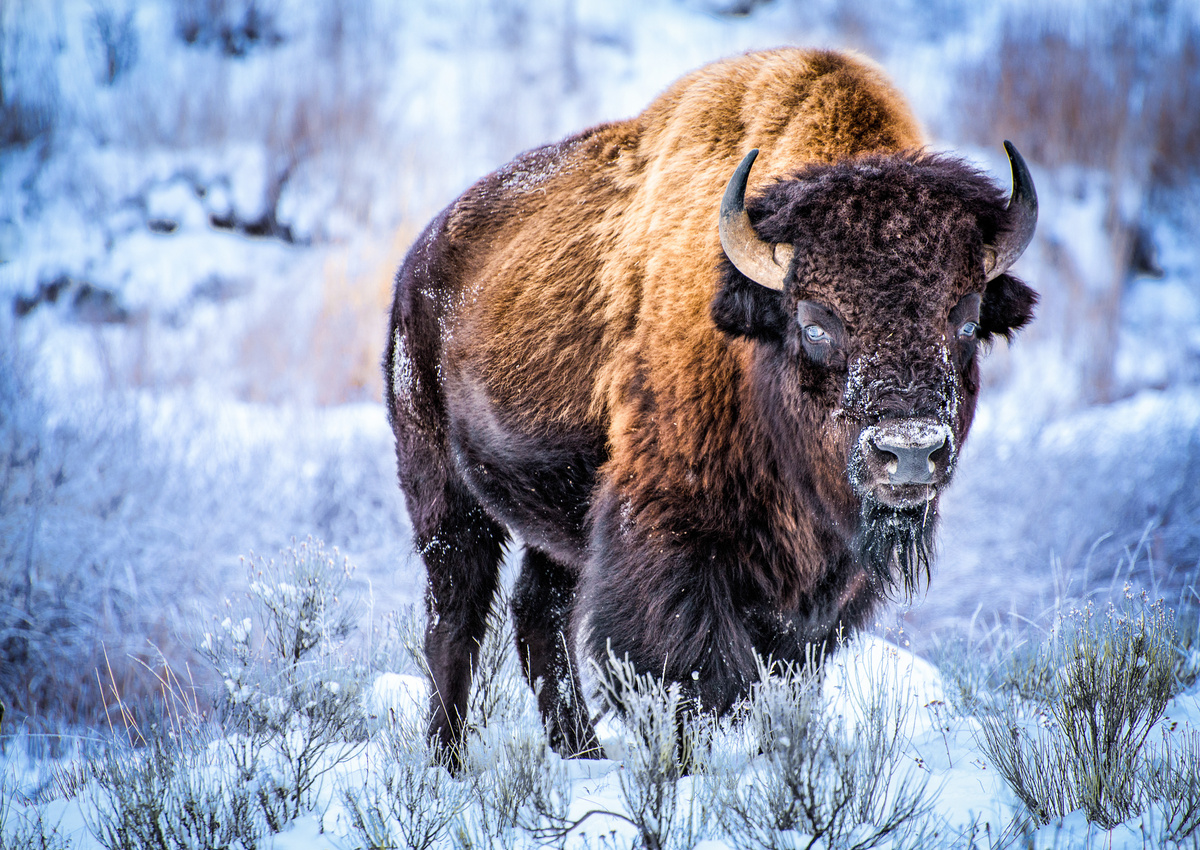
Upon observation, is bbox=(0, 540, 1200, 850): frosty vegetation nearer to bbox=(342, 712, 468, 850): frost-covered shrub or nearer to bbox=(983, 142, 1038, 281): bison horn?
bbox=(342, 712, 468, 850): frost-covered shrub

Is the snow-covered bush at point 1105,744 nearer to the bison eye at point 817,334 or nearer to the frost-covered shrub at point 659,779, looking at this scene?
the frost-covered shrub at point 659,779

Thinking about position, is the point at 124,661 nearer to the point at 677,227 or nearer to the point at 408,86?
the point at 677,227

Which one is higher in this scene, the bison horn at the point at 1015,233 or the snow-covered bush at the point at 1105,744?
the bison horn at the point at 1015,233

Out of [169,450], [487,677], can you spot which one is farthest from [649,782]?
[169,450]

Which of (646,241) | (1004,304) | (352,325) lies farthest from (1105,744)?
(352,325)

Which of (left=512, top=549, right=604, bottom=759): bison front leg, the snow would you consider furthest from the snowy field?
(left=512, top=549, right=604, bottom=759): bison front leg

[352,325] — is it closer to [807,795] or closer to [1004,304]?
[1004,304]

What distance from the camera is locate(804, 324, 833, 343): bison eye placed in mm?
2480

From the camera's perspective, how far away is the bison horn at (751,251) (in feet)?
8.33

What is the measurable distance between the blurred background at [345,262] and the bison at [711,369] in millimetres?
4695

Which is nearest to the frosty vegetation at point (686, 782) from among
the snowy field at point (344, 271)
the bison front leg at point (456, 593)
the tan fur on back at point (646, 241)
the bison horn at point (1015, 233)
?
the bison front leg at point (456, 593)

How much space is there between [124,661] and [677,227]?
6824 millimetres

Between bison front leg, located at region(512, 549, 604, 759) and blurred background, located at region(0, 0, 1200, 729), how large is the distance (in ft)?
13.8

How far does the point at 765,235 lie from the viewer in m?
2.58
